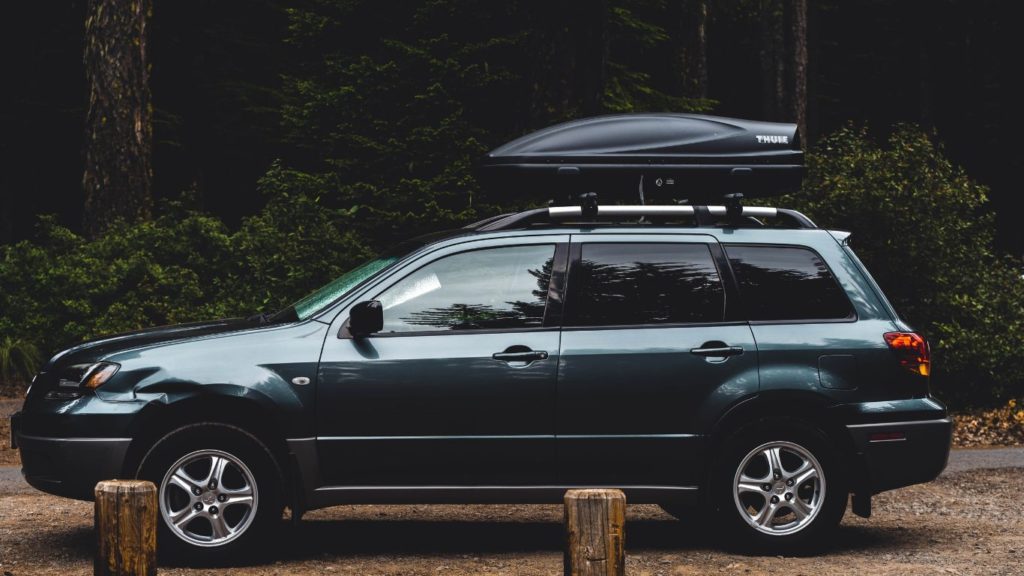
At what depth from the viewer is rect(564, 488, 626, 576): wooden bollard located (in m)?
4.66

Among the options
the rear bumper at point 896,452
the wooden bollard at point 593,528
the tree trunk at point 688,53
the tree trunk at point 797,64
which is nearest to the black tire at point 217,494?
the wooden bollard at point 593,528

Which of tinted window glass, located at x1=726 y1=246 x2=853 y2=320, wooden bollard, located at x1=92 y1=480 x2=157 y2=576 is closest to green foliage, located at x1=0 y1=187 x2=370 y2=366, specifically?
tinted window glass, located at x1=726 y1=246 x2=853 y2=320

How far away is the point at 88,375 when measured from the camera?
681 cm

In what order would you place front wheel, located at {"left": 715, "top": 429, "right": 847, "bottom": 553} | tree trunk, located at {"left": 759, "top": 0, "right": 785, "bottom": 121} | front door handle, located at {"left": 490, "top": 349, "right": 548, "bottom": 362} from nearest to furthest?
front door handle, located at {"left": 490, "top": 349, "right": 548, "bottom": 362} → front wheel, located at {"left": 715, "top": 429, "right": 847, "bottom": 553} → tree trunk, located at {"left": 759, "top": 0, "right": 785, "bottom": 121}

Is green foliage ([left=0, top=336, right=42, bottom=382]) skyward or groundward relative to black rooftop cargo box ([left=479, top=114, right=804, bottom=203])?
groundward

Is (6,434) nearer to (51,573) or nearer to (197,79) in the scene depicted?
(51,573)

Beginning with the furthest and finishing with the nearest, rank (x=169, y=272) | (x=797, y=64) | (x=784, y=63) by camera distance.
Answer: (x=784, y=63), (x=797, y=64), (x=169, y=272)

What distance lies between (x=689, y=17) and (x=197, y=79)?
13094mm

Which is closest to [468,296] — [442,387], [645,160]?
[442,387]

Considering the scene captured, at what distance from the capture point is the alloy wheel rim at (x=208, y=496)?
22.1 ft

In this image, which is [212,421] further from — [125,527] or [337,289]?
[125,527]

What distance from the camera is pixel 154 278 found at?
14.9 meters

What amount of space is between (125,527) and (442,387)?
2.47m

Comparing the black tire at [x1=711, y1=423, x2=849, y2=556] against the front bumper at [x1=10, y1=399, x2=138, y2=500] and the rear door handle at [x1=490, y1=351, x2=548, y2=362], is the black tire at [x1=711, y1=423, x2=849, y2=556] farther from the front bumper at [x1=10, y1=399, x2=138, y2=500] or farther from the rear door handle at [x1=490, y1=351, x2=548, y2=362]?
the front bumper at [x1=10, y1=399, x2=138, y2=500]
